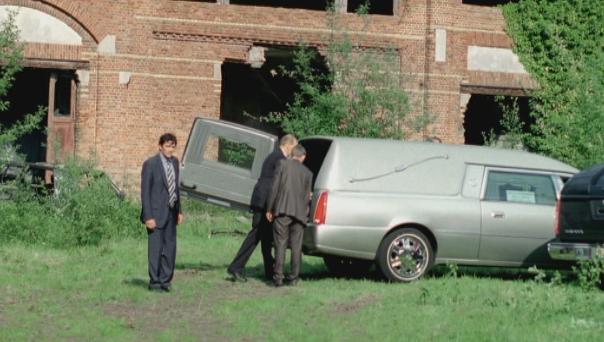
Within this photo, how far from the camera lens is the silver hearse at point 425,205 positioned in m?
13.9

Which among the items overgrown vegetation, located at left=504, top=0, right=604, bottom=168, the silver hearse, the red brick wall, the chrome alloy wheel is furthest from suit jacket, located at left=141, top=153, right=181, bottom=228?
overgrown vegetation, located at left=504, top=0, right=604, bottom=168

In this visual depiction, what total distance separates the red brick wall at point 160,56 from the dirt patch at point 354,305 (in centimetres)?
1392

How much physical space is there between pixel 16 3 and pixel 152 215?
51.2 ft

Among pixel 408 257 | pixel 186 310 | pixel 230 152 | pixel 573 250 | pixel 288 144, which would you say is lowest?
pixel 186 310

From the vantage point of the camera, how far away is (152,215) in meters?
12.7

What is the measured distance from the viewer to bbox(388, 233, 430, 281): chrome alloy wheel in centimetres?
1409

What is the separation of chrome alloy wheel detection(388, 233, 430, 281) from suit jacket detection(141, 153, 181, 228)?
2.91 meters

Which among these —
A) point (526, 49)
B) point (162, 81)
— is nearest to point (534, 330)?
point (162, 81)

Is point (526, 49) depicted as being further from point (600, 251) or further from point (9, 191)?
point (600, 251)

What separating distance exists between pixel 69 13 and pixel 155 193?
15439 millimetres

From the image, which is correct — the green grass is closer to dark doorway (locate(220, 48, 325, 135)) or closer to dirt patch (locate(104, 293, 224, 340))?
dirt patch (locate(104, 293, 224, 340))

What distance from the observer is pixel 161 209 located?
12750mm

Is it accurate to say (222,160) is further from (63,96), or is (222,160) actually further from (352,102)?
(63,96)

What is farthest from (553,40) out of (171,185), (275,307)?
(275,307)
